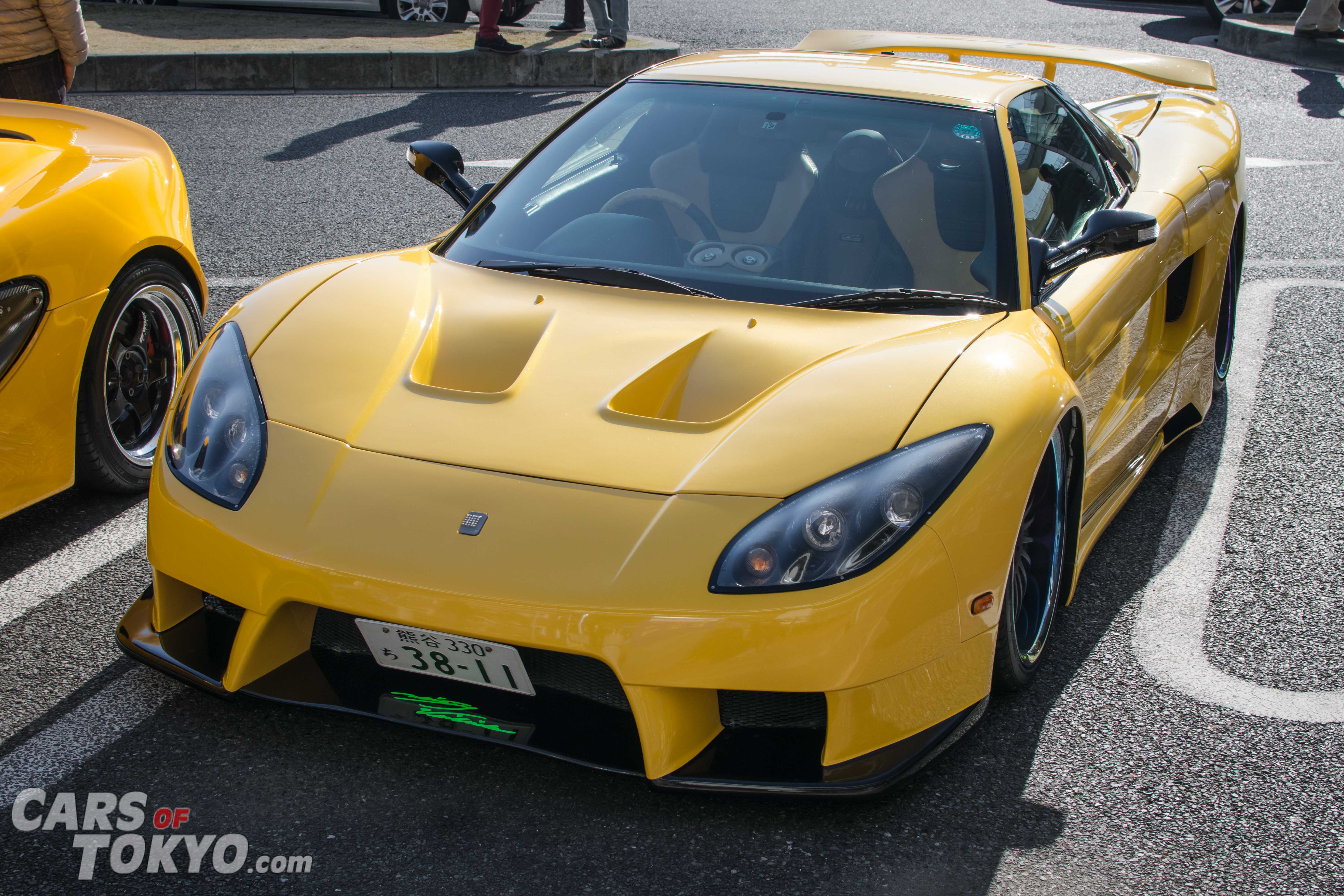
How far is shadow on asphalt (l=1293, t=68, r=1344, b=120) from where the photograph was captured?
29.5 ft

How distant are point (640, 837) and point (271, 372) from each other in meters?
1.14

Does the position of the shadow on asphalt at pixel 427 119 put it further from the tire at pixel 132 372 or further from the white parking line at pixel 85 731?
the white parking line at pixel 85 731

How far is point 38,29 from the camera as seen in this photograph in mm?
4445

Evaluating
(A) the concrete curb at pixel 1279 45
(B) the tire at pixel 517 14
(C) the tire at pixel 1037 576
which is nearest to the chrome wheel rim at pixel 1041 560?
(C) the tire at pixel 1037 576

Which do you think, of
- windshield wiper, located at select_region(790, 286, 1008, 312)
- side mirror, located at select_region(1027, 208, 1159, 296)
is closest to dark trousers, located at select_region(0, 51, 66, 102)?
windshield wiper, located at select_region(790, 286, 1008, 312)

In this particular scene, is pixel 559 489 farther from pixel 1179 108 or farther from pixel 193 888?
pixel 1179 108

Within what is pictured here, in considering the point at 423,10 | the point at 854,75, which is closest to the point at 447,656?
the point at 854,75

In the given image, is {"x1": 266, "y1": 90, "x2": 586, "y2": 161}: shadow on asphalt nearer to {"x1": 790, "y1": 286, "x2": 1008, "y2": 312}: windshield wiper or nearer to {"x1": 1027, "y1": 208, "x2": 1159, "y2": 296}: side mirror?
{"x1": 790, "y1": 286, "x2": 1008, "y2": 312}: windshield wiper

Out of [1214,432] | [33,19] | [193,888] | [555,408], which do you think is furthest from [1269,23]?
[193,888]

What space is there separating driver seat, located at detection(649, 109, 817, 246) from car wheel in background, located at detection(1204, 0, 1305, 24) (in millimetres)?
11964

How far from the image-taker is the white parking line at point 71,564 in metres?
2.82

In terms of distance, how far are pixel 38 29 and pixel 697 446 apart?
3594mm

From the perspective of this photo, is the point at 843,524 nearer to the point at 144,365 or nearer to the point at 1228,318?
the point at 144,365

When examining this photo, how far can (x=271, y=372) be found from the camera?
2428 mm
